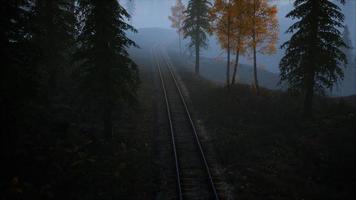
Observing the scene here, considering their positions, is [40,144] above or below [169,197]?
above

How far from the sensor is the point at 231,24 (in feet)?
88.9

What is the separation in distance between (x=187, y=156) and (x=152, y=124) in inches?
236

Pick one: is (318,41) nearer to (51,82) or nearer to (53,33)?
(53,33)

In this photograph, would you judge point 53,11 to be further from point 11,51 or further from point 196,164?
point 196,164

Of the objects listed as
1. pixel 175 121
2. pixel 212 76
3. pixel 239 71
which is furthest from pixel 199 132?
pixel 239 71

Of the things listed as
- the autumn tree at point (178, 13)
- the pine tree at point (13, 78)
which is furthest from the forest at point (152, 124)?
the autumn tree at point (178, 13)

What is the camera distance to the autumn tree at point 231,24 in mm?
25797

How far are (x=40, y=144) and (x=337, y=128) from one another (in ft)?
57.3

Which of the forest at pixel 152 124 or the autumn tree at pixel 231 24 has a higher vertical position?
the autumn tree at pixel 231 24

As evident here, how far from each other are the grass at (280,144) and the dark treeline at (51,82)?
7.27m

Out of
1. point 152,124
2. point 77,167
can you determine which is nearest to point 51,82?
point 152,124

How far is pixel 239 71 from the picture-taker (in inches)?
2372

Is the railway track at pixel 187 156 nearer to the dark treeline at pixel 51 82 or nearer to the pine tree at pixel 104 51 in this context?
the dark treeline at pixel 51 82

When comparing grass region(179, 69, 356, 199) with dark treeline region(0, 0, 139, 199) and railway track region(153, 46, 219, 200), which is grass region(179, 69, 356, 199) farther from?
dark treeline region(0, 0, 139, 199)
